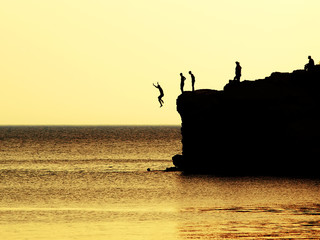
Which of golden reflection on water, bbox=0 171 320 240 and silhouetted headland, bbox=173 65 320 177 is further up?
silhouetted headland, bbox=173 65 320 177

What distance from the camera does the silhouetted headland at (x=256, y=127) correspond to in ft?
189

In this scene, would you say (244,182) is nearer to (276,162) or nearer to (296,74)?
(276,162)

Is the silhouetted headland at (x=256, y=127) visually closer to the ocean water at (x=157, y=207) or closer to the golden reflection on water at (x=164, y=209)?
the ocean water at (x=157, y=207)

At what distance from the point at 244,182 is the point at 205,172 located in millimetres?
9009

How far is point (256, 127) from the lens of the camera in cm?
6016

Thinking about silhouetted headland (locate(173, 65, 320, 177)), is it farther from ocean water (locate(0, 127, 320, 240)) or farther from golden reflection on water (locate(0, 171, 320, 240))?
golden reflection on water (locate(0, 171, 320, 240))

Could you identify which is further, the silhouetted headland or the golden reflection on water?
the silhouetted headland

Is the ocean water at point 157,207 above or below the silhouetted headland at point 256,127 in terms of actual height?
below

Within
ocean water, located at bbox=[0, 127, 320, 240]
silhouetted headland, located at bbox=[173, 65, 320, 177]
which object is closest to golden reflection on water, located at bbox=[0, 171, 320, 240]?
ocean water, located at bbox=[0, 127, 320, 240]

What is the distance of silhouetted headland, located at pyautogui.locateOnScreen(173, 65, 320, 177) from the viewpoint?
5747cm

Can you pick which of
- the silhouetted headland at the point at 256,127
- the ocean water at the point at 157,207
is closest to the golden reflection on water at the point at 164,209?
the ocean water at the point at 157,207

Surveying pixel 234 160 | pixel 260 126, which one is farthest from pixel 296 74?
pixel 234 160

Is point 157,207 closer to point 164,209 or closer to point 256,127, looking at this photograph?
point 164,209

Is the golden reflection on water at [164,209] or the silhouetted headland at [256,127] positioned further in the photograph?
the silhouetted headland at [256,127]
